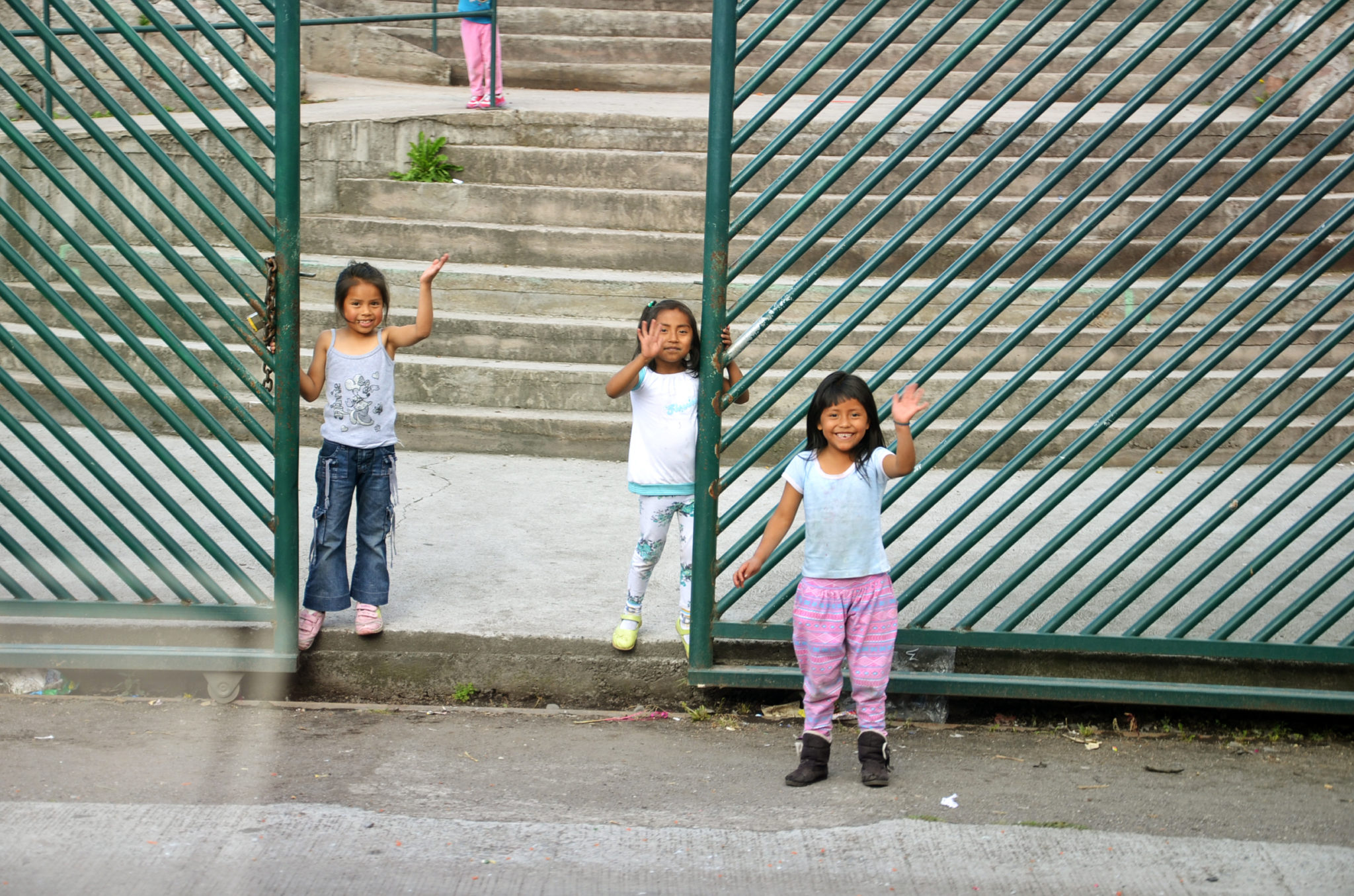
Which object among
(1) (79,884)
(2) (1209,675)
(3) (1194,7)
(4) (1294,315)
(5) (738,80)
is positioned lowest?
(1) (79,884)

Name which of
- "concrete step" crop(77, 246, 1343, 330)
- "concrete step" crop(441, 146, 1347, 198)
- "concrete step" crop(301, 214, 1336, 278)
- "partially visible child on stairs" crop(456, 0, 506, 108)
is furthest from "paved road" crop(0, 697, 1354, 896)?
"partially visible child on stairs" crop(456, 0, 506, 108)

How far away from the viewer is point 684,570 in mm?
4527

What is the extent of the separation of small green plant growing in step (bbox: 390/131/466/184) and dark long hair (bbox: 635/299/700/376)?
4.83 m

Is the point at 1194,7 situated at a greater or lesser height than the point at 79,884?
greater

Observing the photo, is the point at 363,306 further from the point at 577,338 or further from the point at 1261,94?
the point at 1261,94

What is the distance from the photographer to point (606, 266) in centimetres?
835

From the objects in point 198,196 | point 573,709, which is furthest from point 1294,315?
point 198,196

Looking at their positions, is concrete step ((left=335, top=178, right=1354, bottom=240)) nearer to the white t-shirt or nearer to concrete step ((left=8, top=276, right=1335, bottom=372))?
concrete step ((left=8, top=276, right=1335, bottom=372))

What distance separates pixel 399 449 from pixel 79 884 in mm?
4112

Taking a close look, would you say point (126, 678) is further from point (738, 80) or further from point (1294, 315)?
point (738, 80)

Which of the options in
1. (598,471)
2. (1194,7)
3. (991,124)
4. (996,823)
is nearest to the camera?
(996,823)

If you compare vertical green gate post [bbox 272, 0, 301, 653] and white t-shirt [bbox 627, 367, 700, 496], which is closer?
vertical green gate post [bbox 272, 0, 301, 653]

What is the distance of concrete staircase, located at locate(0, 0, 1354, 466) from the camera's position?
7.35 meters

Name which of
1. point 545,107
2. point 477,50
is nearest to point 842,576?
point 545,107
